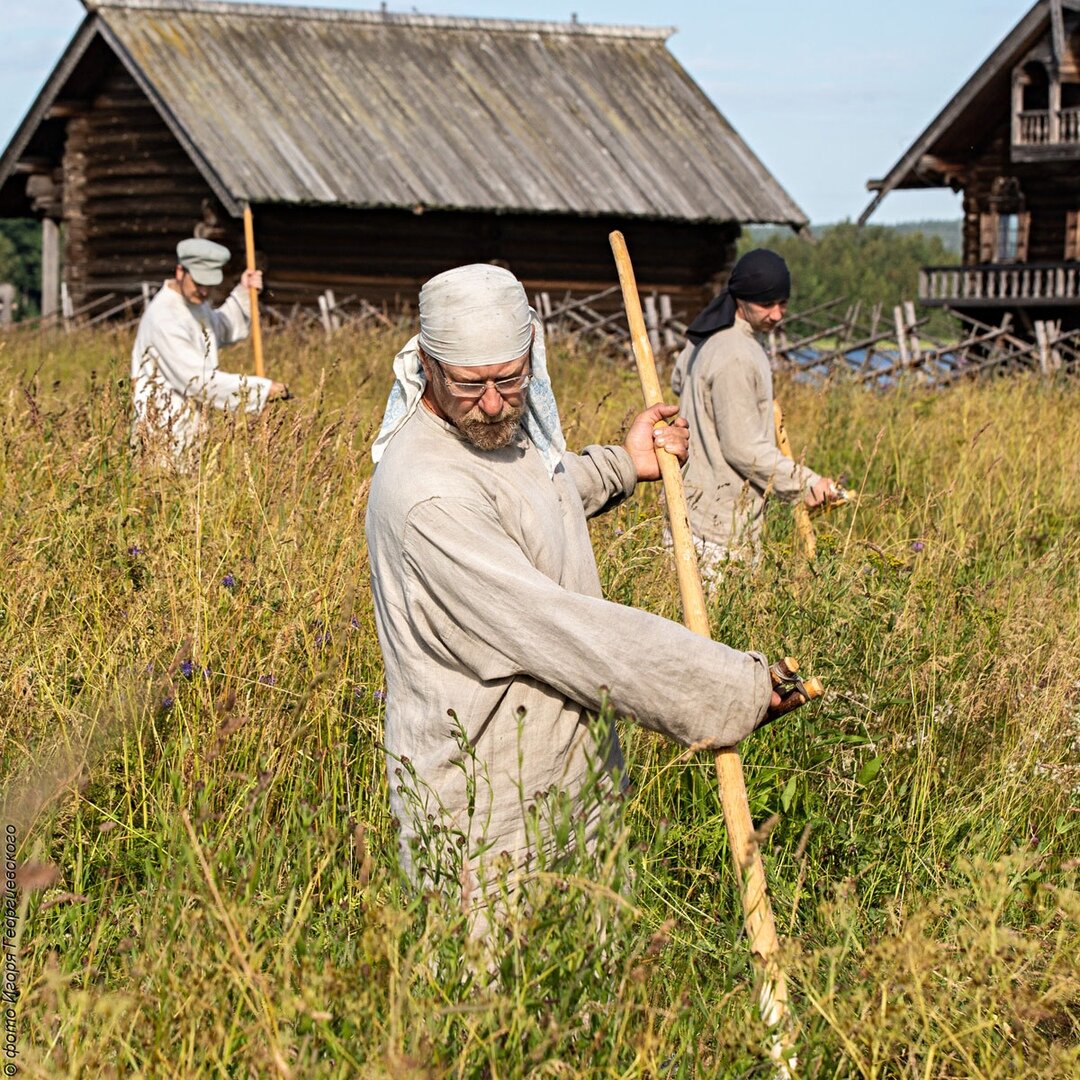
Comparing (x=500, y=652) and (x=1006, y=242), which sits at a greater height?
(x=1006, y=242)

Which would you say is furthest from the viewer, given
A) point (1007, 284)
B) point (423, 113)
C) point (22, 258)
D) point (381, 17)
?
point (22, 258)

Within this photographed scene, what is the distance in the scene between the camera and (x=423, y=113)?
64.0 feet

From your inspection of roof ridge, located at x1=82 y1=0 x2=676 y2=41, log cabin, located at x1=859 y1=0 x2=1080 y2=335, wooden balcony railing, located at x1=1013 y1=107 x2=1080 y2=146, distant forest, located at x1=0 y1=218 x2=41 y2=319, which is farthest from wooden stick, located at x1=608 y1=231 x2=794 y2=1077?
distant forest, located at x1=0 y1=218 x2=41 y2=319

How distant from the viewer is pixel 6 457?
4883mm

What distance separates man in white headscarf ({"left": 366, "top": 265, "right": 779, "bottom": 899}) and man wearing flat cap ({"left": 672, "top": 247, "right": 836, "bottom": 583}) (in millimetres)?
2486

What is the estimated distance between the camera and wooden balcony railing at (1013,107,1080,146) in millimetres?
22125

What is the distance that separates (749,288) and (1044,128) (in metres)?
20.3

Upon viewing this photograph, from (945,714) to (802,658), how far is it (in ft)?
1.25

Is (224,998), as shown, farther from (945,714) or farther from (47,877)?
(945,714)

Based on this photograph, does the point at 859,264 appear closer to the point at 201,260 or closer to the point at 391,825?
the point at 201,260

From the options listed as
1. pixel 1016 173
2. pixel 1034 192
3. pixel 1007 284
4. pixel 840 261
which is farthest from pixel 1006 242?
pixel 840 261

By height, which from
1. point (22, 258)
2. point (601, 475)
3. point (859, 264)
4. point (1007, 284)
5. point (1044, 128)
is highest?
point (859, 264)

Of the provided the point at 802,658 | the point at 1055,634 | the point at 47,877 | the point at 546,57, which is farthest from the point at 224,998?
the point at 546,57

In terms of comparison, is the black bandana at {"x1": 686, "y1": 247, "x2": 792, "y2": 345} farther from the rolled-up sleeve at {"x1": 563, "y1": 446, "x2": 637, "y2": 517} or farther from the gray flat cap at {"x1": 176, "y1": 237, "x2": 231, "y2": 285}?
the gray flat cap at {"x1": 176, "y1": 237, "x2": 231, "y2": 285}
